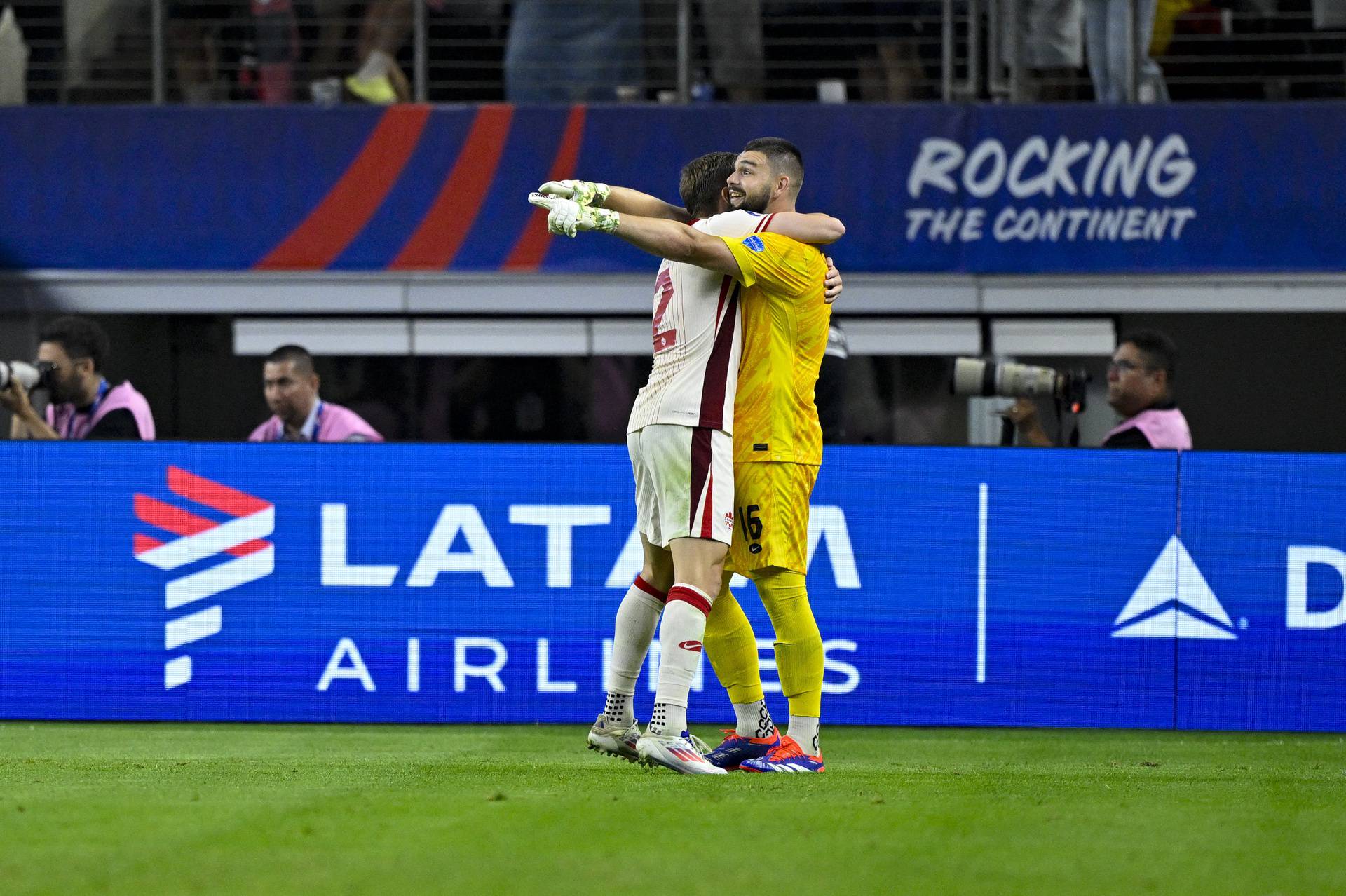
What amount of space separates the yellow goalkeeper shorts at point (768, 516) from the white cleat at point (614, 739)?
613 millimetres

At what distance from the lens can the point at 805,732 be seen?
5.57m

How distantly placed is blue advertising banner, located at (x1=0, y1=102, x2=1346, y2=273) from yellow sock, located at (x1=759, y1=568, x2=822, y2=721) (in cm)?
653

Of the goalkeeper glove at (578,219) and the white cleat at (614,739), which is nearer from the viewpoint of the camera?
the goalkeeper glove at (578,219)

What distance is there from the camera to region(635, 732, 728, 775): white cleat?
5.20 m

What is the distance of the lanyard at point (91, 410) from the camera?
8.66 meters

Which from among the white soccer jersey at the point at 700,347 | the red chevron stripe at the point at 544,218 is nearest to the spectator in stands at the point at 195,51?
the red chevron stripe at the point at 544,218

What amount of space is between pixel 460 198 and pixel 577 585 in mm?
5064

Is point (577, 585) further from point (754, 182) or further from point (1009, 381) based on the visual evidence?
point (754, 182)

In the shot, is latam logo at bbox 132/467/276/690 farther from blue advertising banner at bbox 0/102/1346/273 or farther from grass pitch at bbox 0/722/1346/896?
blue advertising banner at bbox 0/102/1346/273

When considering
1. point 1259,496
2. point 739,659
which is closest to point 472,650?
point 739,659

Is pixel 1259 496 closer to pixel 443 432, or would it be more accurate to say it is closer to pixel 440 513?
pixel 440 513

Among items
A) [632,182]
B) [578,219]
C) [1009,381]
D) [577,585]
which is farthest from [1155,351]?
[632,182]

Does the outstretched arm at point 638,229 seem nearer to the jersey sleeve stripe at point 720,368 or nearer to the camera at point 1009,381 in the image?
the jersey sleeve stripe at point 720,368

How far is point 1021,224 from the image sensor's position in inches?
466
